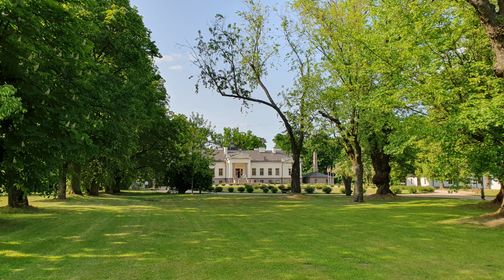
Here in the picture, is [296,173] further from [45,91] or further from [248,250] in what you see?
[248,250]

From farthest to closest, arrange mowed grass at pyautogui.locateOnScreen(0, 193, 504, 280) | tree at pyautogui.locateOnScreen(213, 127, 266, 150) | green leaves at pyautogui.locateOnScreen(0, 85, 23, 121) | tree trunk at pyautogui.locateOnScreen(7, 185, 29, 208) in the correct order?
tree at pyautogui.locateOnScreen(213, 127, 266, 150) < tree trunk at pyautogui.locateOnScreen(7, 185, 29, 208) < green leaves at pyautogui.locateOnScreen(0, 85, 23, 121) < mowed grass at pyautogui.locateOnScreen(0, 193, 504, 280)

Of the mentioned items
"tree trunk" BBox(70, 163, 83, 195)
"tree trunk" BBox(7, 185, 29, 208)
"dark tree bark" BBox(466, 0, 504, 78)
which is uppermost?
"dark tree bark" BBox(466, 0, 504, 78)

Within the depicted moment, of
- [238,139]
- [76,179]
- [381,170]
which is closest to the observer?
[76,179]

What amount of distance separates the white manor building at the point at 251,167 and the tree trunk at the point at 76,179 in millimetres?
64291

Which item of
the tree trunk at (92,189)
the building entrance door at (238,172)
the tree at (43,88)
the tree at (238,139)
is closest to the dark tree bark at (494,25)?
the tree at (43,88)

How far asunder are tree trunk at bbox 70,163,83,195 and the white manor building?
64.3m

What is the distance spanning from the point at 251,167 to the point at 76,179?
232ft

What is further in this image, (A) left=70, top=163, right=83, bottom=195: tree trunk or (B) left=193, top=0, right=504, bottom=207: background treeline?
(A) left=70, top=163, right=83, bottom=195: tree trunk

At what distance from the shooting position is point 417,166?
147 ft

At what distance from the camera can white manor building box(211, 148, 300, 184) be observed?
106m

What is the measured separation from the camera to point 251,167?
107625mm

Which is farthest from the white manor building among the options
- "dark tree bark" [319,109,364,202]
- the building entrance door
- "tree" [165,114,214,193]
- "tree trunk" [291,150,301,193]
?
"dark tree bark" [319,109,364,202]

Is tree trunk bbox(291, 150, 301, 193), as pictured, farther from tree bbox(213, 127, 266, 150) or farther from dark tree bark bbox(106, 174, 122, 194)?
tree bbox(213, 127, 266, 150)

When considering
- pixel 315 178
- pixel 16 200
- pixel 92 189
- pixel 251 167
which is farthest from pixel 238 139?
pixel 16 200
